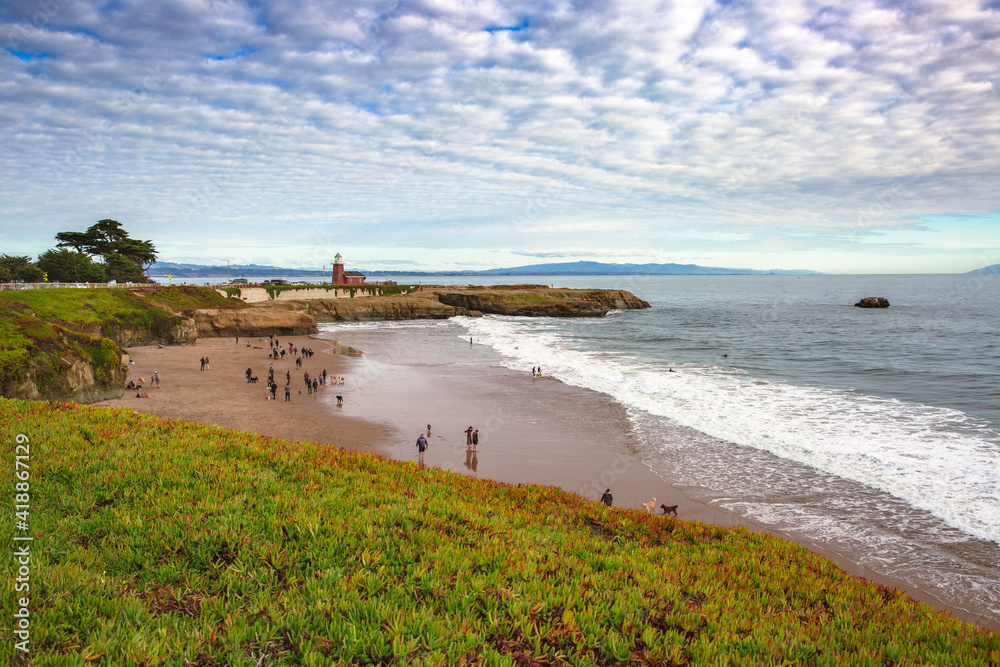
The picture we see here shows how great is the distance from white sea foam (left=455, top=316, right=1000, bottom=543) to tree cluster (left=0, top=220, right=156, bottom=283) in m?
54.7

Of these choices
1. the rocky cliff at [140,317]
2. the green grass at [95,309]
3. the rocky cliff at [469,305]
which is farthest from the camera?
the rocky cliff at [469,305]

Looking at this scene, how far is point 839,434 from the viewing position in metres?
20.7

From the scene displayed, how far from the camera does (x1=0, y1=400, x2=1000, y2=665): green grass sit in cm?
503

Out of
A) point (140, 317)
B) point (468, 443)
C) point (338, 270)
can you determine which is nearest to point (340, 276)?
point (338, 270)

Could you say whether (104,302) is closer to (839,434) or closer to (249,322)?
(249,322)

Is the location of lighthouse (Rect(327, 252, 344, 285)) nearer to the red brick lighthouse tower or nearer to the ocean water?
the red brick lighthouse tower

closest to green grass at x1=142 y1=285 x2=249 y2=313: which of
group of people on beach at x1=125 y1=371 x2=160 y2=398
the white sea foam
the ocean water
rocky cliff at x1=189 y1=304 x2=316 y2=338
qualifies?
rocky cliff at x1=189 y1=304 x2=316 y2=338

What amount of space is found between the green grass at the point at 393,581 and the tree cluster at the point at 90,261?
60.1 m

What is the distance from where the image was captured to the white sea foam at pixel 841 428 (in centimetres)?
1523

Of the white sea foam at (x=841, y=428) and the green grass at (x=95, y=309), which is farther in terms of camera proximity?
the green grass at (x=95, y=309)

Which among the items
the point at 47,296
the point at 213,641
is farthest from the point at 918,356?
the point at 47,296

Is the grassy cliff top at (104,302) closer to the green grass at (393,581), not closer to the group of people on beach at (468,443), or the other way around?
the group of people on beach at (468,443)

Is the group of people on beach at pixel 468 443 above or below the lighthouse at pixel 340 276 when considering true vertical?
below

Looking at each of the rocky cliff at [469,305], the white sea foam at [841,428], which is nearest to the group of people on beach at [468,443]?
the white sea foam at [841,428]
